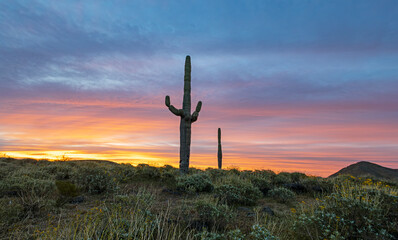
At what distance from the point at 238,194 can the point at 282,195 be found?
2514mm

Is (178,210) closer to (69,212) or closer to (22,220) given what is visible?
(69,212)

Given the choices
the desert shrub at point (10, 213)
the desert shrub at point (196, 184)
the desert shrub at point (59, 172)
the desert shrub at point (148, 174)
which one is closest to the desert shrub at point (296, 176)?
the desert shrub at point (196, 184)

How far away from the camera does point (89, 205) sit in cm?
914

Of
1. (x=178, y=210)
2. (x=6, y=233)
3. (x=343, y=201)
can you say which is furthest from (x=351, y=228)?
(x=6, y=233)

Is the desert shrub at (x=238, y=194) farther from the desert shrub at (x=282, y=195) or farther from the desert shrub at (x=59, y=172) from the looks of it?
the desert shrub at (x=59, y=172)

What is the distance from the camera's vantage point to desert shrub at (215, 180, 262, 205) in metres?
10.9

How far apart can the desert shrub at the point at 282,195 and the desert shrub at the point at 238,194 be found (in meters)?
1.08

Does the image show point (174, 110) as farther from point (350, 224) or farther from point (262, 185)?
point (350, 224)

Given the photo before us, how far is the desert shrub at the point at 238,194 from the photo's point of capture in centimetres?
1089

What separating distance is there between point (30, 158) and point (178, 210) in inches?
818

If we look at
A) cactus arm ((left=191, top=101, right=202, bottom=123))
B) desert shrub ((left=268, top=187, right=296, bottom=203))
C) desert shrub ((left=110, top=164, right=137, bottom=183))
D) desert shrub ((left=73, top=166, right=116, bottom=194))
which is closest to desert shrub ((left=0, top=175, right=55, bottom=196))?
desert shrub ((left=73, top=166, right=116, bottom=194))

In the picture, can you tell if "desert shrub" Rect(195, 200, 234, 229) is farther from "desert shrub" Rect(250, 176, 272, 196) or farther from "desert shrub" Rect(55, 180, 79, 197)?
"desert shrub" Rect(250, 176, 272, 196)

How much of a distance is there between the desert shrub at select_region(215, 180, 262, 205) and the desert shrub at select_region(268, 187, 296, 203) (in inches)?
42.4

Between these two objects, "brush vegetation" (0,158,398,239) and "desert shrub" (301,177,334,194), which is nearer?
"brush vegetation" (0,158,398,239)
